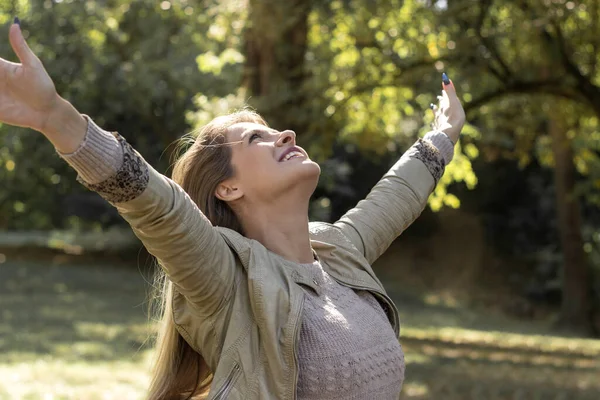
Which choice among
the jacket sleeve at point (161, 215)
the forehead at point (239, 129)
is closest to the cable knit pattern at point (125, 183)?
the jacket sleeve at point (161, 215)

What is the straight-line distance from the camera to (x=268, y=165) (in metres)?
2.46

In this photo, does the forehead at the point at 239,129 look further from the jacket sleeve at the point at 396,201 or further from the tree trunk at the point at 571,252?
the tree trunk at the point at 571,252

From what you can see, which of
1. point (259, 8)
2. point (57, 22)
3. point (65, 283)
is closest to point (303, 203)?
point (259, 8)

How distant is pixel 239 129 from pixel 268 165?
0.55 ft

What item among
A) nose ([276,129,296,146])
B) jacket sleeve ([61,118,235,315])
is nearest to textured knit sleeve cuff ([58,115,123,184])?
jacket sleeve ([61,118,235,315])

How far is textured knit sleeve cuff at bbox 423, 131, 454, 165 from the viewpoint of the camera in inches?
122

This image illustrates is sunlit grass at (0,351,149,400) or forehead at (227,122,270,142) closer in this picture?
forehead at (227,122,270,142)

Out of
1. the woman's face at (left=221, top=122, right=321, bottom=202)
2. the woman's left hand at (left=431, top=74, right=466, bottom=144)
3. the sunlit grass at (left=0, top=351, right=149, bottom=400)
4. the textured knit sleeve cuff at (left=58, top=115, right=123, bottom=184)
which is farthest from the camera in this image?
the sunlit grass at (left=0, top=351, right=149, bottom=400)

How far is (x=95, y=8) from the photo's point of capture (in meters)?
12.4

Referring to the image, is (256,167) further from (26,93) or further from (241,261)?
(26,93)

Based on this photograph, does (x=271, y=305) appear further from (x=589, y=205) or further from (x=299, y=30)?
(x=589, y=205)

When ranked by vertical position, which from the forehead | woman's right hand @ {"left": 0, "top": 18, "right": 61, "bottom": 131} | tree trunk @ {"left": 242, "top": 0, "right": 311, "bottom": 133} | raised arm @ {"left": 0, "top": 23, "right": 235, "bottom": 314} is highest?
woman's right hand @ {"left": 0, "top": 18, "right": 61, "bottom": 131}

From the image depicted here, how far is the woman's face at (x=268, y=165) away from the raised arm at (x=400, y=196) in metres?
0.43

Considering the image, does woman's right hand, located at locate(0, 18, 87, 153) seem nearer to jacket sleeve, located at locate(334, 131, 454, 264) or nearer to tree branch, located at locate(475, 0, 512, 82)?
jacket sleeve, located at locate(334, 131, 454, 264)
